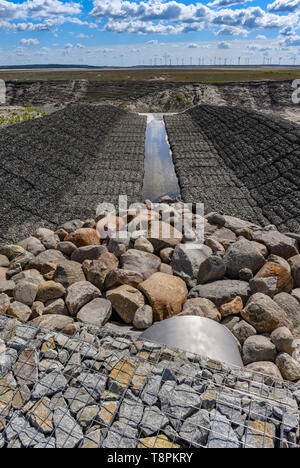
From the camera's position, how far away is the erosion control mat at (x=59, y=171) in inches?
322

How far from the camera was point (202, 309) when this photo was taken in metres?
4.46

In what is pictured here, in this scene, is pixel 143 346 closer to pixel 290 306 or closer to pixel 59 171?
pixel 290 306

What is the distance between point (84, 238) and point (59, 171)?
17.6 ft

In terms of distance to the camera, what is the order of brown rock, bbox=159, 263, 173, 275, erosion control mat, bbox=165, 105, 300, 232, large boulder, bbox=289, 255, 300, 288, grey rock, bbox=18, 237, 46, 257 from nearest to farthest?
large boulder, bbox=289, 255, 300, 288 → brown rock, bbox=159, 263, 173, 275 → grey rock, bbox=18, 237, 46, 257 → erosion control mat, bbox=165, 105, 300, 232

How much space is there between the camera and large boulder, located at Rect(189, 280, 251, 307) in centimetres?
477

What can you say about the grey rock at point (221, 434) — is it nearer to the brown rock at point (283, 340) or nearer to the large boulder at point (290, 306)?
the brown rock at point (283, 340)

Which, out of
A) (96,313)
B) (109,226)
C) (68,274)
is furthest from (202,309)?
(109,226)

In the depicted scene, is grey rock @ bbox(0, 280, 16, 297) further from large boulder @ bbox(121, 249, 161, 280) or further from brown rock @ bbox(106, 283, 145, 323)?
large boulder @ bbox(121, 249, 161, 280)

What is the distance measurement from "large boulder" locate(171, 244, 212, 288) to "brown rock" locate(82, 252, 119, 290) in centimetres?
100

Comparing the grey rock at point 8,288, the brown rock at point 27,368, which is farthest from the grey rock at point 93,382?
→ the grey rock at point 8,288

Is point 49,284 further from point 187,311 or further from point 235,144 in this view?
point 235,144

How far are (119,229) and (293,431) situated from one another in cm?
466

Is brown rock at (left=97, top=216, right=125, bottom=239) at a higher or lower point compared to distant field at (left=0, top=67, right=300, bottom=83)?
lower

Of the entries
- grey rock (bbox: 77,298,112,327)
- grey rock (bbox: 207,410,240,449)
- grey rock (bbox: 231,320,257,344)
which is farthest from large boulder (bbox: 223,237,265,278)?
grey rock (bbox: 207,410,240,449)
